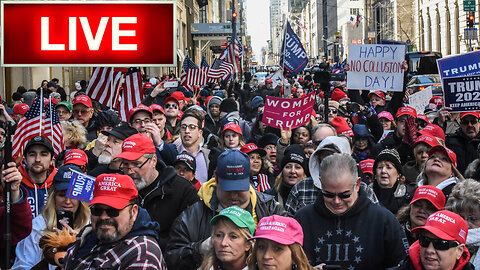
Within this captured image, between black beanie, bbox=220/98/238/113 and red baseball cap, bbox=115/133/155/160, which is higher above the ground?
black beanie, bbox=220/98/238/113

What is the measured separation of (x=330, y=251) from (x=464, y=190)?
4.33 feet

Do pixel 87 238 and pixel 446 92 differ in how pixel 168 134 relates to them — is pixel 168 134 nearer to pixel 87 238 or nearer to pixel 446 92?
pixel 446 92

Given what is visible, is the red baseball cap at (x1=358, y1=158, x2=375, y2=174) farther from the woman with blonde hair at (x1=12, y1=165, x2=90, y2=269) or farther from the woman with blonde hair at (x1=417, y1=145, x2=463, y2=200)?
the woman with blonde hair at (x1=12, y1=165, x2=90, y2=269)

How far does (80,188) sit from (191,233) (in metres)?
0.93

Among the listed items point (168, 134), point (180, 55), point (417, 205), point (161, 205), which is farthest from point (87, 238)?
point (180, 55)

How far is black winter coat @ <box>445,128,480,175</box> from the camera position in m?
9.46

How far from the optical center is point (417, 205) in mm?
5891

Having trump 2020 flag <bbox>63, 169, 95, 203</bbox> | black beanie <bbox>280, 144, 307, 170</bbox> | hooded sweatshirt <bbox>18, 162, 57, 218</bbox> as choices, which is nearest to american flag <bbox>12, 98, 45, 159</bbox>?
hooded sweatshirt <bbox>18, 162, 57, 218</bbox>

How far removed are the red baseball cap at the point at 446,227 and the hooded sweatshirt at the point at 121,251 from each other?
5.45ft

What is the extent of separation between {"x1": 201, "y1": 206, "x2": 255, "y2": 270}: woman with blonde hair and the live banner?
6431 mm

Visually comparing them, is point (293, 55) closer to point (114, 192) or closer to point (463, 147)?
point (463, 147)

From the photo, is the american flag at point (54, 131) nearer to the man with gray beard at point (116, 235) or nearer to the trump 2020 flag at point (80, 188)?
the trump 2020 flag at point (80, 188)

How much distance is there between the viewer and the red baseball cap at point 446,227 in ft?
15.2

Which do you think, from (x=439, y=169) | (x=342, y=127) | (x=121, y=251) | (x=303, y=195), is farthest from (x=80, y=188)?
(x=342, y=127)
